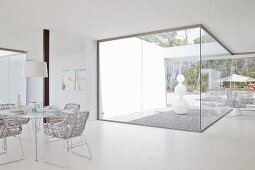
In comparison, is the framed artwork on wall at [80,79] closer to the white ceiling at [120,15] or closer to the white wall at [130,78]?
the white wall at [130,78]

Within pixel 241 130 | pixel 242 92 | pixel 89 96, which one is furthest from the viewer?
pixel 242 92

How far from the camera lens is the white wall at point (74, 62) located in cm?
743

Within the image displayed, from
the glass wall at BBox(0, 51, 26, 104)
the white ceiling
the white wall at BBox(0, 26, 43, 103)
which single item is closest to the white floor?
the white ceiling

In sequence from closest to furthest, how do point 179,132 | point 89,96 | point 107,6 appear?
point 107,6 → point 179,132 → point 89,96

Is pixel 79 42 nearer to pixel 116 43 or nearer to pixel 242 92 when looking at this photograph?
pixel 116 43

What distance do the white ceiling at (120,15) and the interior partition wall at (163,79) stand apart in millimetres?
605

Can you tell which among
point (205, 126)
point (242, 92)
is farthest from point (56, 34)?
point (242, 92)

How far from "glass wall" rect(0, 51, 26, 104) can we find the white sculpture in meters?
6.30

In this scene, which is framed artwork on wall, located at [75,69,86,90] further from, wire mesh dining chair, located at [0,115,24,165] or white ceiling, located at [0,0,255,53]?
wire mesh dining chair, located at [0,115,24,165]

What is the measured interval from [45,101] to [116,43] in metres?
2.86

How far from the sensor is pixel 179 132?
18.3ft

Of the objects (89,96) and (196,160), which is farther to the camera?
(89,96)

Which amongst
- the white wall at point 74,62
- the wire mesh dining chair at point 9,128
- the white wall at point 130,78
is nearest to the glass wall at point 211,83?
the white wall at point 130,78

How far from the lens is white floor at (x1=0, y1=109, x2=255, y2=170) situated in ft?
11.0
